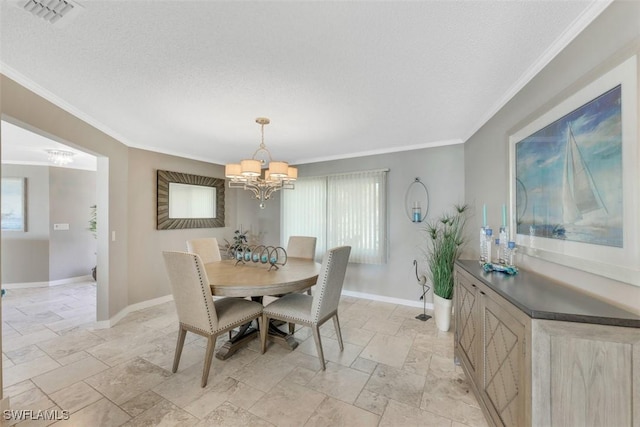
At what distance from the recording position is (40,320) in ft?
10.4

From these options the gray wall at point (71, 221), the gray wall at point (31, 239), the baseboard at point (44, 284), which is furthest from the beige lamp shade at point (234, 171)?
the baseboard at point (44, 284)

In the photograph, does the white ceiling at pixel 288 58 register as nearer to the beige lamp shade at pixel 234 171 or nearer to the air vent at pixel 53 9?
the air vent at pixel 53 9

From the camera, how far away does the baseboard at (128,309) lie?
2.99 m

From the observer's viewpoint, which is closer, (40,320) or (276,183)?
(276,183)

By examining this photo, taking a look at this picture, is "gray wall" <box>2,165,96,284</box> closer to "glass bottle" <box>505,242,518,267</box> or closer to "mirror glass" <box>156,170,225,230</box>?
"mirror glass" <box>156,170,225,230</box>

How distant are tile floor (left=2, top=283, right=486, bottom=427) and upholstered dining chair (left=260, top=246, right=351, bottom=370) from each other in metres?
0.30

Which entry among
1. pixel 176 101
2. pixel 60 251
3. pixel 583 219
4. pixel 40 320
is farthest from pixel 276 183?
pixel 60 251

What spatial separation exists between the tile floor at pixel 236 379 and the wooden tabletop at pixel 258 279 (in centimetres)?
72

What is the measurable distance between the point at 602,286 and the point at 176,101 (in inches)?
124

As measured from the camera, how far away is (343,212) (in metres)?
4.22

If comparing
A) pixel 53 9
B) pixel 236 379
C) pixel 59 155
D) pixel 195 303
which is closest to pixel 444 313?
pixel 236 379

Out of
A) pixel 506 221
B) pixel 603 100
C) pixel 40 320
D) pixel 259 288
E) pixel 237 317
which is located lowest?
pixel 40 320

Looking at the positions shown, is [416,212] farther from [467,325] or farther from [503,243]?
[467,325]

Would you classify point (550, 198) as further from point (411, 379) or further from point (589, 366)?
point (411, 379)
